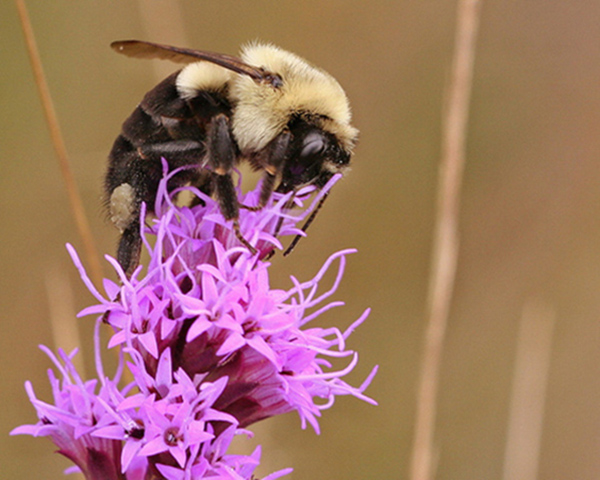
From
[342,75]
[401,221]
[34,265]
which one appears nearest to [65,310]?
[34,265]

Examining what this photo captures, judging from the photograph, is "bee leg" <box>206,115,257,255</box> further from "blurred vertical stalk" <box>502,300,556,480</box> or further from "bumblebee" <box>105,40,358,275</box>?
"blurred vertical stalk" <box>502,300,556,480</box>

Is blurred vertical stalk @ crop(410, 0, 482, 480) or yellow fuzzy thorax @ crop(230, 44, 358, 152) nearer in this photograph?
yellow fuzzy thorax @ crop(230, 44, 358, 152)

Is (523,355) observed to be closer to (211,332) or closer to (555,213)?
(211,332)

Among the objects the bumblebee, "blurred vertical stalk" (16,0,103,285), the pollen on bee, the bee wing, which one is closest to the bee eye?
the bumblebee

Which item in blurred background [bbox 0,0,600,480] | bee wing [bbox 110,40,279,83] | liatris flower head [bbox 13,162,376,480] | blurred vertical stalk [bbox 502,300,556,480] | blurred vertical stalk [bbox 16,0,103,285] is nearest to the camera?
liatris flower head [bbox 13,162,376,480]

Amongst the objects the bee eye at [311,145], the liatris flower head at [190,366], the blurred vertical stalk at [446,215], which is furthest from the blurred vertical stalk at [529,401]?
the bee eye at [311,145]

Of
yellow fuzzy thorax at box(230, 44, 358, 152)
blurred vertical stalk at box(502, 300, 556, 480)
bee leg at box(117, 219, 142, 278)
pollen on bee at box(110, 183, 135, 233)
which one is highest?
yellow fuzzy thorax at box(230, 44, 358, 152)
